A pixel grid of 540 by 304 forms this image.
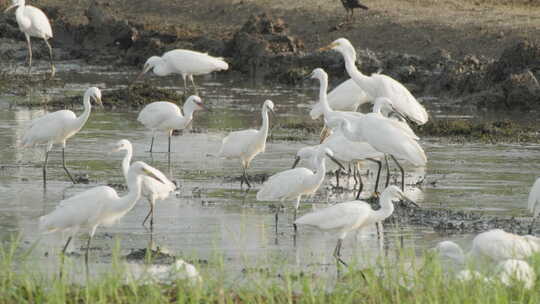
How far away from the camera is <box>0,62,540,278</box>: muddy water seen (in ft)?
32.8

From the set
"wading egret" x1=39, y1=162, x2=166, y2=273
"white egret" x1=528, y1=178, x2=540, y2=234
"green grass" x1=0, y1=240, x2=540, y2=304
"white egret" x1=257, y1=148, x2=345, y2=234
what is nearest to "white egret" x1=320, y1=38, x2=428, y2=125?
"white egret" x1=257, y1=148, x2=345, y2=234

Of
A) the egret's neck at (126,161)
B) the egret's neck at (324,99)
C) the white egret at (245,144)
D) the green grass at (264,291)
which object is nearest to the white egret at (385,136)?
the white egret at (245,144)

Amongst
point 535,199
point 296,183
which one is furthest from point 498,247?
point 296,183

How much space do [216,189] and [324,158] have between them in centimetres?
238

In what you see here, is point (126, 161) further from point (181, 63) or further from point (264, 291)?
point (181, 63)

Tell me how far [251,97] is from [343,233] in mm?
13308

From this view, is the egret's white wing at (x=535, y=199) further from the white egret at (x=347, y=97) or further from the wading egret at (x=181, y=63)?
the wading egret at (x=181, y=63)

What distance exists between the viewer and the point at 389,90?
49.4ft

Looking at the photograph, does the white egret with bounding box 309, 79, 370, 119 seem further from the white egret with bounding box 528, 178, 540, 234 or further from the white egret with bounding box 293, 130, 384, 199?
the white egret with bounding box 528, 178, 540, 234

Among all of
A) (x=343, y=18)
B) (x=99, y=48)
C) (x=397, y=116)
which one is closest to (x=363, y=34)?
(x=343, y=18)

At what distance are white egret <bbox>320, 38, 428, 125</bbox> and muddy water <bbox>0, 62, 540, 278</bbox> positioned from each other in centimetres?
76

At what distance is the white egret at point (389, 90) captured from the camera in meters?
14.8

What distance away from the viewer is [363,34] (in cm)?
2767

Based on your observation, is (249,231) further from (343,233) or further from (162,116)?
(162,116)
